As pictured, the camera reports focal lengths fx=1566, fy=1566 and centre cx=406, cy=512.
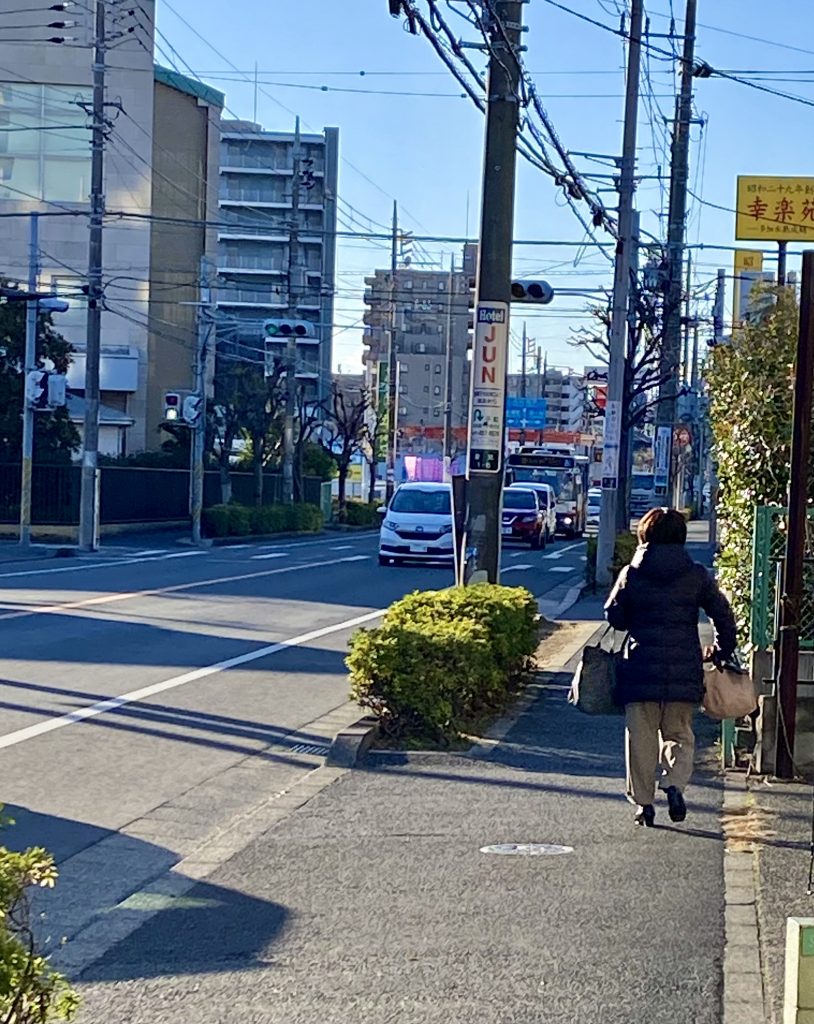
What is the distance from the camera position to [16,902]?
376cm

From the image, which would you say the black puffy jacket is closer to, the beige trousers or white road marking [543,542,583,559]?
the beige trousers

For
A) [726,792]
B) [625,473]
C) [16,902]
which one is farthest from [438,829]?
[625,473]

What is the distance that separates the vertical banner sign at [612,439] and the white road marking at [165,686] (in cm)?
704

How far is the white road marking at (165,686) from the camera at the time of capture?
A: 11492 millimetres

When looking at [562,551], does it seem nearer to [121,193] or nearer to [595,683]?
Answer: [121,193]

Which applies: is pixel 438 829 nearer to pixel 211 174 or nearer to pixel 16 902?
pixel 16 902

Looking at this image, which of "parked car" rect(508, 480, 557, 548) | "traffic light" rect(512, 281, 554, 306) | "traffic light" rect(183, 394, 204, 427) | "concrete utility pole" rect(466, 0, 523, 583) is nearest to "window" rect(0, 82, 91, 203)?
"traffic light" rect(183, 394, 204, 427)

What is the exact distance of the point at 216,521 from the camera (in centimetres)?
4859

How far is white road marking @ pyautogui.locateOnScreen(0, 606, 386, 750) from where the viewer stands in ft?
37.7

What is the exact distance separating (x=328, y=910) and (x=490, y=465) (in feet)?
29.1

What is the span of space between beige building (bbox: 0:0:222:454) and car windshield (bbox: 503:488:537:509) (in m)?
17.7

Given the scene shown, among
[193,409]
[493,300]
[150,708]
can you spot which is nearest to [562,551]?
[193,409]

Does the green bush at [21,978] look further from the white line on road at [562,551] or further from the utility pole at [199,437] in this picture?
the utility pole at [199,437]

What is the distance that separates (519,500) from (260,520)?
936 centimetres
